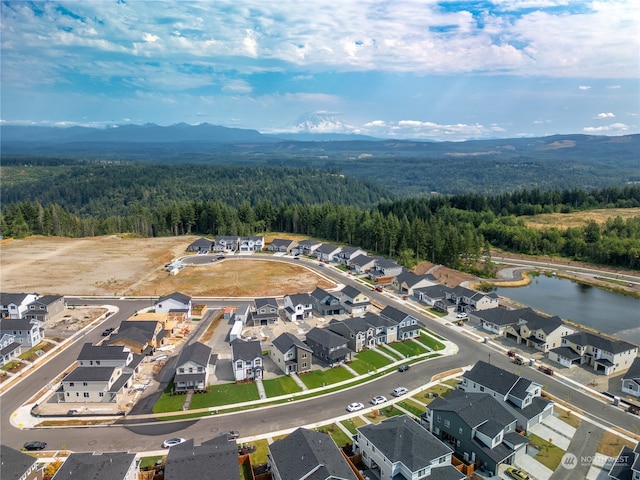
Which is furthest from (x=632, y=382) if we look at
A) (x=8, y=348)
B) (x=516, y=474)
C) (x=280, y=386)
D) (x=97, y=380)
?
(x=8, y=348)

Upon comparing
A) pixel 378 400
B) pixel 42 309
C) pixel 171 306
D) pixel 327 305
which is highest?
pixel 42 309

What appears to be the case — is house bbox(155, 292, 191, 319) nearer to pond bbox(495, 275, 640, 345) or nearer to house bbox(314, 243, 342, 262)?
house bbox(314, 243, 342, 262)

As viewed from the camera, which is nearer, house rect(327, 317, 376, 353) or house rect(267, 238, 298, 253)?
house rect(327, 317, 376, 353)

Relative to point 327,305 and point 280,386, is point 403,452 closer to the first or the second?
point 280,386

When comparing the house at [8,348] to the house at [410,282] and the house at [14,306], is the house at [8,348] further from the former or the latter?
the house at [410,282]

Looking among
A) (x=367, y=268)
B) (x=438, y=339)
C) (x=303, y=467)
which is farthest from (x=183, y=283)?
(x=303, y=467)

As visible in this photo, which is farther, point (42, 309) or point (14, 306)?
point (14, 306)

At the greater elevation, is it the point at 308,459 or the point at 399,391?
the point at 308,459

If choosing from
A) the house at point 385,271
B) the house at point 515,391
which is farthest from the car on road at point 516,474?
the house at point 385,271

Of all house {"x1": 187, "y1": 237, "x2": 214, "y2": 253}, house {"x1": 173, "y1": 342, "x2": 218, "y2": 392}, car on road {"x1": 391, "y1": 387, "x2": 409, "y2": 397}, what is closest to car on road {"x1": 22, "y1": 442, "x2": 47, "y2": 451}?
house {"x1": 173, "y1": 342, "x2": 218, "y2": 392}
